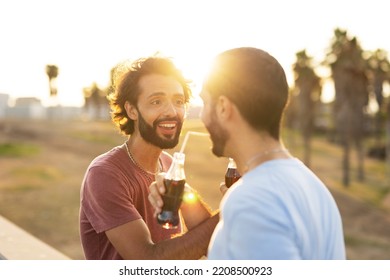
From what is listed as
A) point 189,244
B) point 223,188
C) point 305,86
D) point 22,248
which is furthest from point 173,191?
point 305,86

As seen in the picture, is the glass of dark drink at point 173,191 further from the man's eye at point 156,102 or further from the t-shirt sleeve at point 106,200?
the man's eye at point 156,102

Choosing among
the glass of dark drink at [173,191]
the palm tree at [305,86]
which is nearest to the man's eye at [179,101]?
the glass of dark drink at [173,191]

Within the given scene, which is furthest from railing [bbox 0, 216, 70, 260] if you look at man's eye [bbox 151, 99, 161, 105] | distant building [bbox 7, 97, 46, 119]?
distant building [bbox 7, 97, 46, 119]

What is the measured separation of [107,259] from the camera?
2908 millimetres

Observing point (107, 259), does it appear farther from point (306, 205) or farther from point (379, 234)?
point (379, 234)

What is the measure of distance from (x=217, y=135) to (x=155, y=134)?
3.64 feet

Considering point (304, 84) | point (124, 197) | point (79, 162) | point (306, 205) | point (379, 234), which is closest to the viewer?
point (306, 205)

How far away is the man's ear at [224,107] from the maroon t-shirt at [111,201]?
95 cm

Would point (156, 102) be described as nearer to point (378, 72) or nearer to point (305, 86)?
point (378, 72)

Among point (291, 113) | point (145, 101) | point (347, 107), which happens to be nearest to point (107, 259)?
point (145, 101)

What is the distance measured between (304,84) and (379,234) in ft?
54.9

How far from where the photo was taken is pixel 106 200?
8.78ft

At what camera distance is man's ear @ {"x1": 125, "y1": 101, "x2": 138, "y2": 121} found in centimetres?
316

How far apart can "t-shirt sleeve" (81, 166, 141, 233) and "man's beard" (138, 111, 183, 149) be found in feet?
1.11
